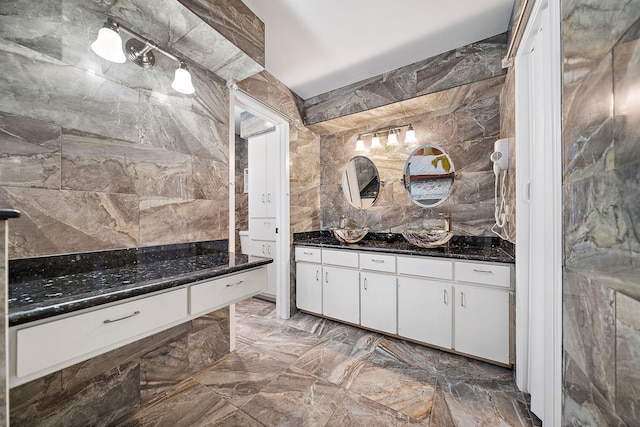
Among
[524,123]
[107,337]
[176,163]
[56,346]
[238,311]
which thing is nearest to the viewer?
[56,346]

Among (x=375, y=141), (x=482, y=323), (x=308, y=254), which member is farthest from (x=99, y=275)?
(x=375, y=141)

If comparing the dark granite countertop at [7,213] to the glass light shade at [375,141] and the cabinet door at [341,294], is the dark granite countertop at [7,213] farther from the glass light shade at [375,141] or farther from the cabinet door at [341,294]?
the glass light shade at [375,141]

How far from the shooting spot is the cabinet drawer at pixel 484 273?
5.90ft

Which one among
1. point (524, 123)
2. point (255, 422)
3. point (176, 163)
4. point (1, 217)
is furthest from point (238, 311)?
point (524, 123)

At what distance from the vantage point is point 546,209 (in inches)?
43.8

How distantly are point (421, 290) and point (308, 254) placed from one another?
4.11 feet

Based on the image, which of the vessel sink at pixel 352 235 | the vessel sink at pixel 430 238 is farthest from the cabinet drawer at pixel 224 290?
the vessel sink at pixel 430 238

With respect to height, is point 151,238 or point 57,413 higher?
point 151,238

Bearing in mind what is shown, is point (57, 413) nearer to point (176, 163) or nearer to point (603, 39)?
point (176, 163)

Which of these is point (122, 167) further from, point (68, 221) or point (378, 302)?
point (378, 302)

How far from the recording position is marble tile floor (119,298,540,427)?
4.66ft

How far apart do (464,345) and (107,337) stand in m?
2.33

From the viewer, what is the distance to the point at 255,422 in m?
1.40

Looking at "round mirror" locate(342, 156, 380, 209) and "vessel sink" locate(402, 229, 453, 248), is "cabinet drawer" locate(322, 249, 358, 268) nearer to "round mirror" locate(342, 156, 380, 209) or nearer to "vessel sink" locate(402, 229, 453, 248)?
"vessel sink" locate(402, 229, 453, 248)
